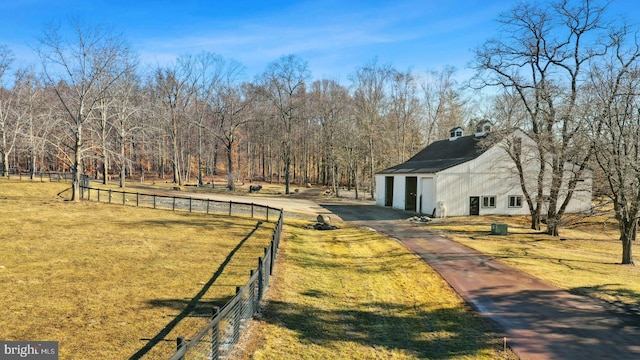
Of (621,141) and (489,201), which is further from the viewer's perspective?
(489,201)

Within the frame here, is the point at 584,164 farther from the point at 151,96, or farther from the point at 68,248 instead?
the point at 151,96

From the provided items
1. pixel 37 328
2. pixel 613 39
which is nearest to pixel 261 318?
pixel 37 328

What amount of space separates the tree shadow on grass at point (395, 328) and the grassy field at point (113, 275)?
7.49 ft

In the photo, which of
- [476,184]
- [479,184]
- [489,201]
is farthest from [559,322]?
[489,201]

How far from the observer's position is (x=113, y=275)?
1157cm

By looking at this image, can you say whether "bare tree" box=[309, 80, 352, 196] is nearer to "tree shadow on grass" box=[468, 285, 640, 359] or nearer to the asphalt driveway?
the asphalt driveway

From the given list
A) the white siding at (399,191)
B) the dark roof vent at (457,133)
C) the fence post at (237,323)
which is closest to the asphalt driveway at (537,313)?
the fence post at (237,323)

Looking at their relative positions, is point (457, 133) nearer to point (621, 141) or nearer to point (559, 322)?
point (621, 141)

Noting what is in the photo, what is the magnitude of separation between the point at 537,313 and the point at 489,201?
22.9 m

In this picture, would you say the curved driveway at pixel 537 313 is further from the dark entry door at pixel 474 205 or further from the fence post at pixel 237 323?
the dark entry door at pixel 474 205

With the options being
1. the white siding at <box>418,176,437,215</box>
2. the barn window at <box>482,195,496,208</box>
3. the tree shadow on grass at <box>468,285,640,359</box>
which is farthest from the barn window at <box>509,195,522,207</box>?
the tree shadow on grass at <box>468,285,640,359</box>

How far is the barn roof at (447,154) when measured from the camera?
1235 inches

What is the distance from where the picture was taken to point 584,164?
1866cm

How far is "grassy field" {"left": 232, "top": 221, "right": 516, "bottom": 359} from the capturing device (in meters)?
7.95
